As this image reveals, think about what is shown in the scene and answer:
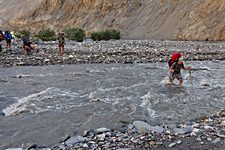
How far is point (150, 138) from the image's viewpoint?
8.74 metres

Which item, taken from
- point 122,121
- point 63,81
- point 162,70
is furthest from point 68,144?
point 162,70

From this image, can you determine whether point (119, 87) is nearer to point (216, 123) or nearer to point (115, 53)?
point (216, 123)

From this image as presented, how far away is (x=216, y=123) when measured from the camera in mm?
9914

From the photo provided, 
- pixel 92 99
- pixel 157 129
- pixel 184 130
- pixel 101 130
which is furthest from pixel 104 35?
pixel 184 130

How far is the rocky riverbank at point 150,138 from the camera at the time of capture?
8.20 meters

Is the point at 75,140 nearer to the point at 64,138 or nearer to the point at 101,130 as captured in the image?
the point at 64,138

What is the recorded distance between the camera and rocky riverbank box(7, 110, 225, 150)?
8.20 m

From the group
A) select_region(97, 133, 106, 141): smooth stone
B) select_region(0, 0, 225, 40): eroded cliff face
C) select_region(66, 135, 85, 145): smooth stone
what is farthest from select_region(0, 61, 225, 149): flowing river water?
select_region(0, 0, 225, 40): eroded cliff face

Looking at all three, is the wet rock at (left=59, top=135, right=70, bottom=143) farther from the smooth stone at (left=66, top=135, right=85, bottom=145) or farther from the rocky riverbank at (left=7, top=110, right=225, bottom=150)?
Answer: the smooth stone at (left=66, top=135, right=85, bottom=145)

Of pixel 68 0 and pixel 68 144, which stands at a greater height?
pixel 68 0

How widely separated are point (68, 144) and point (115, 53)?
21.1 meters

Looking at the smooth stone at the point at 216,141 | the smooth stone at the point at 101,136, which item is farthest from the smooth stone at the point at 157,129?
the smooth stone at the point at 216,141

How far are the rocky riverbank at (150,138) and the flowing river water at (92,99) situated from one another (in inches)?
23.3

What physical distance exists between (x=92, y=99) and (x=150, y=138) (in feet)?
18.0
